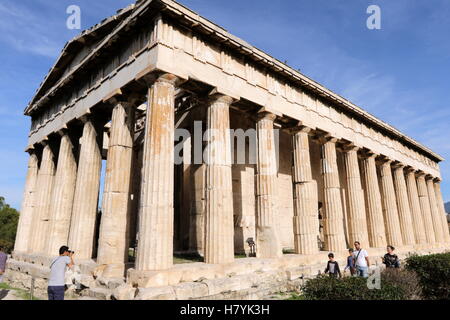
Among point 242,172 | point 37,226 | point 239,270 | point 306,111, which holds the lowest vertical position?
point 239,270

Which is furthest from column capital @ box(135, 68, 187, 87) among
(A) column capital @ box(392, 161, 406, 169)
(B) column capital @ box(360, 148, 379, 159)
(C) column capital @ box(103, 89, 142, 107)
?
(A) column capital @ box(392, 161, 406, 169)

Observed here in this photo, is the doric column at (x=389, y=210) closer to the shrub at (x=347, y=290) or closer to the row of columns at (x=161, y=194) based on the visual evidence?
the row of columns at (x=161, y=194)

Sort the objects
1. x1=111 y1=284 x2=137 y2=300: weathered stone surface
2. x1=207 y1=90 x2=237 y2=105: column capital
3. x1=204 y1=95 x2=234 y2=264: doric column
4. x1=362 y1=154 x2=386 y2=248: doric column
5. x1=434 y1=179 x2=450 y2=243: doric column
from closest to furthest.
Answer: x1=111 y1=284 x2=137 y2=300: weathered stone surface
x1=204 y1=95 x2=234 y2=264: doric column
x1=207 y1=90 x2=237 y2=105: column capital
x1=362 y1=154 x2=386 y2=248: doric column
x1=434 y1=179 x2=450 y2=243: doric column

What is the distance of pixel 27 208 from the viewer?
17109mm

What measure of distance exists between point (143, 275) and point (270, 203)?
569 cm

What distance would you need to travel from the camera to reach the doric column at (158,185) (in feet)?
27.0

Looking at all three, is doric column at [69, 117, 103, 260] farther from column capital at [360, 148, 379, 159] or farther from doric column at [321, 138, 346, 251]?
column capital at [360, 148, 379, 159]

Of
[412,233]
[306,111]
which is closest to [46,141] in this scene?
[306,111]

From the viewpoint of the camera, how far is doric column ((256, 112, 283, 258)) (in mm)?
11329

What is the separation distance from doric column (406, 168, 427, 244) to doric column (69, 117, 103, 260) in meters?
22.0

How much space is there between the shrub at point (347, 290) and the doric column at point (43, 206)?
44.2 ft

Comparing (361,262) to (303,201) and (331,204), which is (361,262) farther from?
(331,204)
